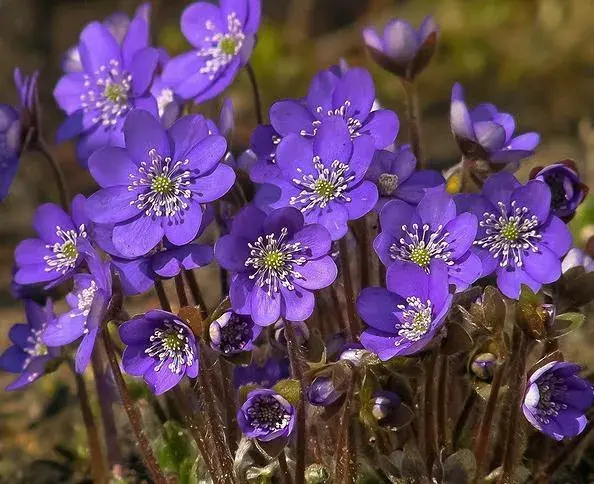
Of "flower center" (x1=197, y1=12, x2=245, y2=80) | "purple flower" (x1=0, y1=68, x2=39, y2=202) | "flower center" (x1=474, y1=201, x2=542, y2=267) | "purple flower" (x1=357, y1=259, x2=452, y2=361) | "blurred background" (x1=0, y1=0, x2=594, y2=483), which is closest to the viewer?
"purple flower" (x1=357, y1=259, x2=452, y2=361)

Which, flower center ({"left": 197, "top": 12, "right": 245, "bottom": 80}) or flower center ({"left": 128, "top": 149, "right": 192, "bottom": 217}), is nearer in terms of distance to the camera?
flower center ({"left": 128, "top": 149, "right": 192, "bottom": 217})

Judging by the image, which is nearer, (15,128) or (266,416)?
(266,416)

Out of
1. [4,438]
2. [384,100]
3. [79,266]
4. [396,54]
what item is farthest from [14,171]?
[384,100]

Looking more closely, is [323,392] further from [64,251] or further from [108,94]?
[108,94]

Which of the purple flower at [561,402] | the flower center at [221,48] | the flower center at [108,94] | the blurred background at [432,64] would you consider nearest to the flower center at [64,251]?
the flower center at [108,94]

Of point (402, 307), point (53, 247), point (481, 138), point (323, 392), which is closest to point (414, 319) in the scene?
point (402, 307)

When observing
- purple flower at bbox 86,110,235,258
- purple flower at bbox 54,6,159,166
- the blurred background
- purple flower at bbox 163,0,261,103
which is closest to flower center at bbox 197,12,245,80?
purple flower at bbox 163,0,261,103

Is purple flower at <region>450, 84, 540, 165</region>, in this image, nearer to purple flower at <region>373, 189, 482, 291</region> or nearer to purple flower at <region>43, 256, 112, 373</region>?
purple flower at <region>373, 189, 482, 291</region>
